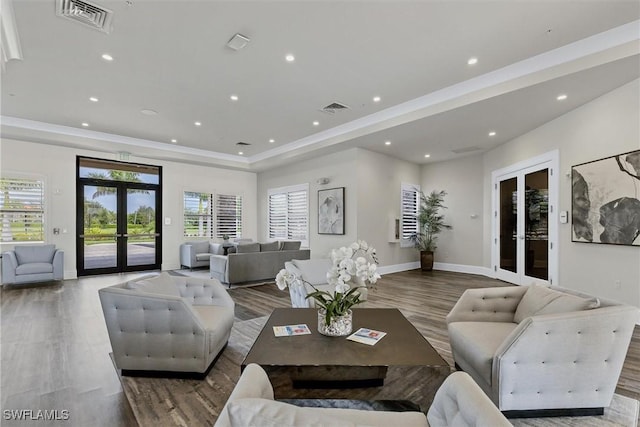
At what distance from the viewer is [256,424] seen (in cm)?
82

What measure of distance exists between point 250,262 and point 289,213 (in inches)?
119

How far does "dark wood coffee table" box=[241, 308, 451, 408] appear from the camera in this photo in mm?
1767

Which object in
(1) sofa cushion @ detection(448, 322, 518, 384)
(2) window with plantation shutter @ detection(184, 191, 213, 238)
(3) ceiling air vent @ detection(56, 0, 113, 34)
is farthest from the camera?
(2) window with plantation shutter @ detection(184, 191, 213, 238)

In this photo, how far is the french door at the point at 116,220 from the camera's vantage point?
23.8 feet

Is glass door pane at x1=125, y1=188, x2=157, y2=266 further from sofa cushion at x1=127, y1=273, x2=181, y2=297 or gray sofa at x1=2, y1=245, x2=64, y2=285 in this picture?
sofa cushion at x1=127, y1=273, x2=181, y2=297

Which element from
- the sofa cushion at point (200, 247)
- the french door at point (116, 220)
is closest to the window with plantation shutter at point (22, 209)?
the french door at point (116, 220)

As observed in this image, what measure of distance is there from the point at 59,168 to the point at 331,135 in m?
6.21

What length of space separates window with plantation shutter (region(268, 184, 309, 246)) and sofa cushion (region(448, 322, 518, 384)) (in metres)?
6.06

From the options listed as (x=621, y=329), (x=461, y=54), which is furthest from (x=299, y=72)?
(x=621, y=329)

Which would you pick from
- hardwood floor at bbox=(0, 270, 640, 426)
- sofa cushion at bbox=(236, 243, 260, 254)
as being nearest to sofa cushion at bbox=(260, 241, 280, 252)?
sofa cushion at bbox=(236, 243, 260, 254)

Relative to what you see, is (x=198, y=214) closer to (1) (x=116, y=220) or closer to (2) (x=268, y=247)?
(1) (x=116, y=220)

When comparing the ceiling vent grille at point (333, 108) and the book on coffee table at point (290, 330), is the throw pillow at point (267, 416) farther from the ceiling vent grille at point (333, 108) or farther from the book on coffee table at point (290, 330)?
the ceiling vent grille at point (333, 108)

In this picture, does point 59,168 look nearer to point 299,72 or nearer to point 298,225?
point 298,225

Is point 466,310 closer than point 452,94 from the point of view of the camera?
Yes
